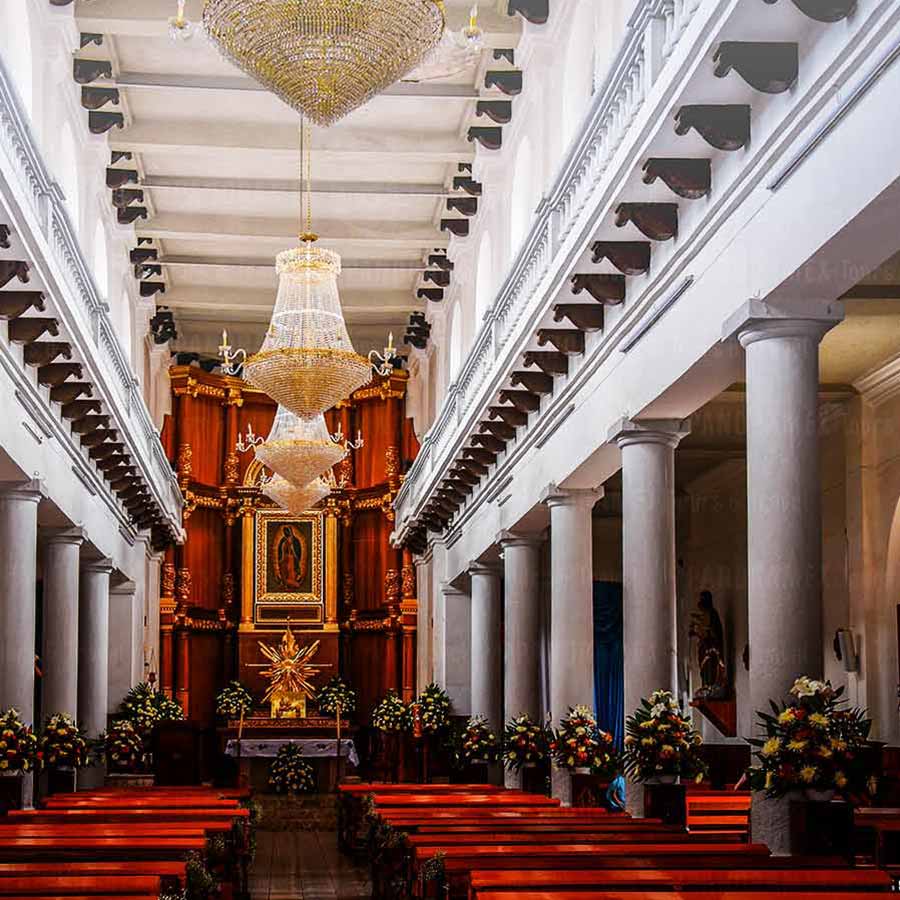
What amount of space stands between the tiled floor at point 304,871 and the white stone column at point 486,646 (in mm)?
3123

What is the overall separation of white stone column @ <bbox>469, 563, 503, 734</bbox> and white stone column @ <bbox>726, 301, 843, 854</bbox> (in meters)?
15.2

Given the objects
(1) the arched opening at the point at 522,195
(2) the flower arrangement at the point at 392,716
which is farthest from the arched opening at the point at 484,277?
(2) the flower arrangement at the point at 392,716

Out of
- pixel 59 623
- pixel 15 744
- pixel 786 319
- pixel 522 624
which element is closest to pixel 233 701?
pixel 59 623

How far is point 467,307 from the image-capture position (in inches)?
1096

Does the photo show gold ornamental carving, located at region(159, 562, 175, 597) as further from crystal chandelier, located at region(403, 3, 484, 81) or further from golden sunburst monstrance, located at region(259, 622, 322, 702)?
crystal chandelier, located at region(403, 3, 484, 81)

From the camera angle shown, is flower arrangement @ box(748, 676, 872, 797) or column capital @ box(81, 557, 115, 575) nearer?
flower arrangement @ box(748, 676, 872, 797)

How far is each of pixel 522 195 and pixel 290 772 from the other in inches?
537

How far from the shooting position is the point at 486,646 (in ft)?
87.0

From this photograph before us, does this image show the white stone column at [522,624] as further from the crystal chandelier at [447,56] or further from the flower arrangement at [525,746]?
the crystal chandelier at [447,56]

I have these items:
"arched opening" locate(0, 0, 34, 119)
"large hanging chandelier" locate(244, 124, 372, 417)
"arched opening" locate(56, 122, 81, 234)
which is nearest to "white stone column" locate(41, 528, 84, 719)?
"arched opening" locate(56, 122, 81, 234)

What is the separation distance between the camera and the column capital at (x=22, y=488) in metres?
18.9

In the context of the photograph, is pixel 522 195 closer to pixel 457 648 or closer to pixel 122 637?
pixel 457 648

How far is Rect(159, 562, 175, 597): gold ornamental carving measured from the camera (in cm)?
3481

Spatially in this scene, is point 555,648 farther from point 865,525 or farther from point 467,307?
point 467,307
